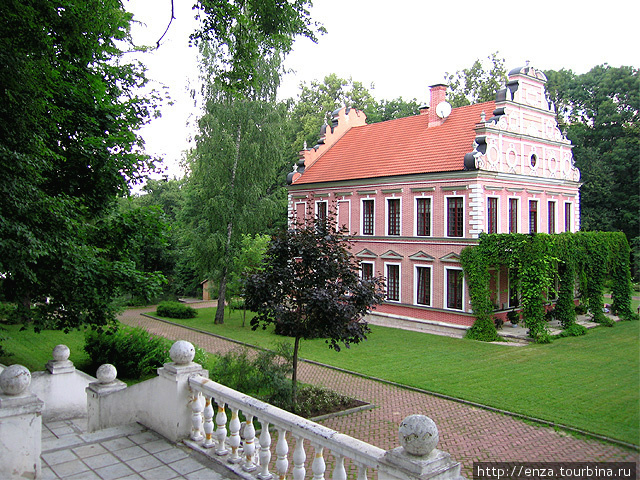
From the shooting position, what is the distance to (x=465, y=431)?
11703 mm

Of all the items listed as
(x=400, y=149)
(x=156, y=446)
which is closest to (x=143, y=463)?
(x=156, y=446)

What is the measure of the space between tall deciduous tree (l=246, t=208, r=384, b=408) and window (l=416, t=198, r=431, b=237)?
13.1 metres

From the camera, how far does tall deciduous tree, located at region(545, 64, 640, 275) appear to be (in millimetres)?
42594

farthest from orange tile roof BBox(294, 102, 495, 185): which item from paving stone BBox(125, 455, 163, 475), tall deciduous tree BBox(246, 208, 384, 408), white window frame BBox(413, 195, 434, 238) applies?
paving stone BBox(125, 455, 163, 475)

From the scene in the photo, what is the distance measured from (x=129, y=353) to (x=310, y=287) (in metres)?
5.47

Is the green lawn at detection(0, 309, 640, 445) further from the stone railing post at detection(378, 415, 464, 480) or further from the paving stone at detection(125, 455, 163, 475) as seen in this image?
the stone railing post at detection(378, 415, 464, 480)

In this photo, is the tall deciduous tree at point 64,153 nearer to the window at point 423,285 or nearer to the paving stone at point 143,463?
the paving stone at point 143,463

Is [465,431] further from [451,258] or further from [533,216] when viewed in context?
[533,216]

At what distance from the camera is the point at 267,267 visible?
1322 centimetres

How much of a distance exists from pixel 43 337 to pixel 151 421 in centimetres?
1607

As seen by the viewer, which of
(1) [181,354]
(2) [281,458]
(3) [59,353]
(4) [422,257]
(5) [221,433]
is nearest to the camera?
(2) [281,458]

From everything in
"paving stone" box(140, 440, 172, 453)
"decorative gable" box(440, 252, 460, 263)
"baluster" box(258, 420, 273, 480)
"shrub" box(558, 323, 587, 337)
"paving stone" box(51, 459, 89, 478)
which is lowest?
"shrub" box(558, 323, 587, 337)

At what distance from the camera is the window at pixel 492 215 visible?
2399cm

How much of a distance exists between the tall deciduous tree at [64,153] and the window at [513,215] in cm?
1850
